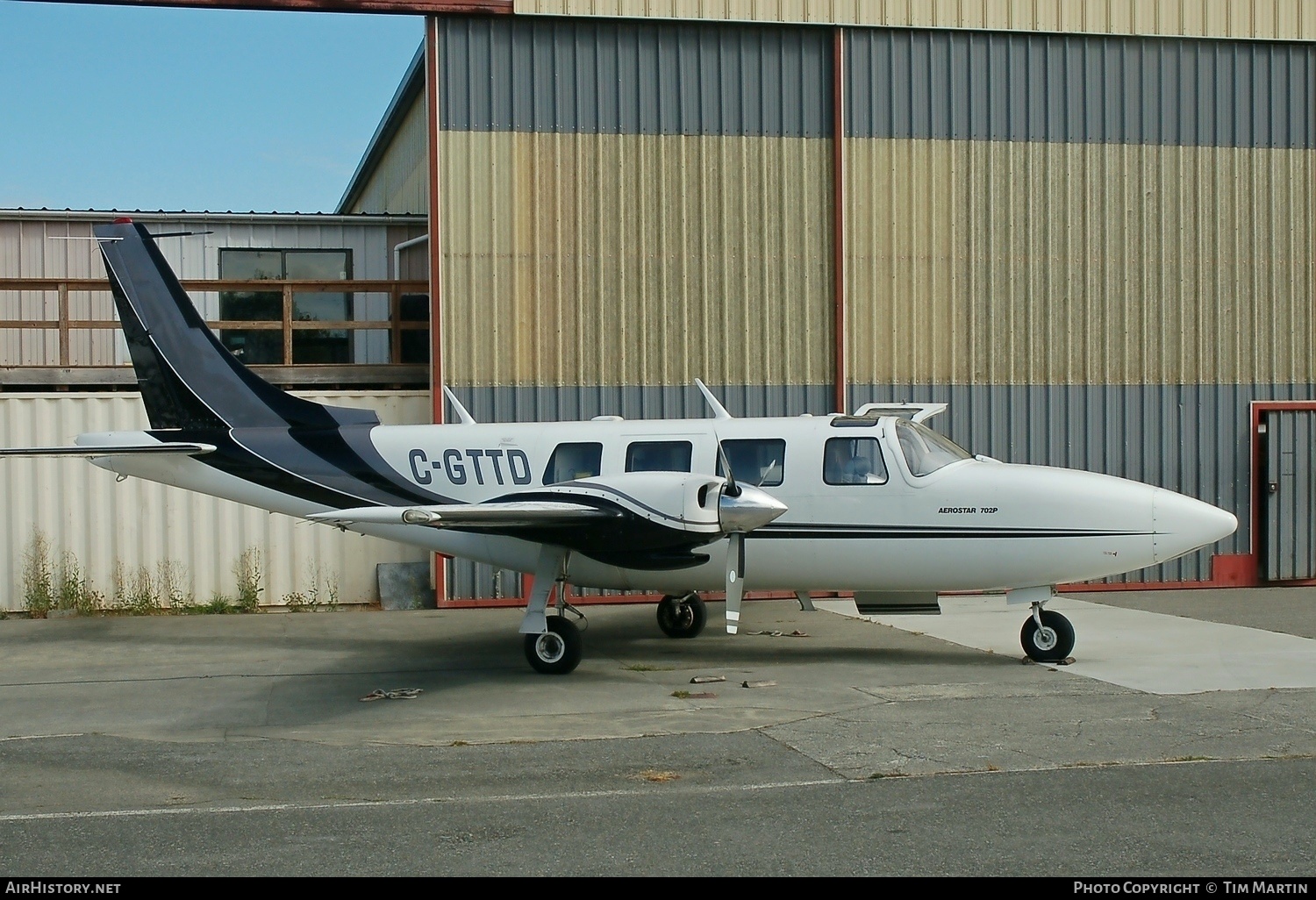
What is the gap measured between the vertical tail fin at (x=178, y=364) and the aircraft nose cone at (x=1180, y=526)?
8.12 meters

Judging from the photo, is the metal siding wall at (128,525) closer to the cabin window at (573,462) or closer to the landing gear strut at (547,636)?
the cabin window at (573,462)

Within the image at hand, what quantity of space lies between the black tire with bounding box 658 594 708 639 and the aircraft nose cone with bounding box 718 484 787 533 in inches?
140

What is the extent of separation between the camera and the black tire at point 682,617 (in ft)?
48.1

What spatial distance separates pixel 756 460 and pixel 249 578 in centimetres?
830

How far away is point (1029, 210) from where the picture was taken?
1867 centimetres

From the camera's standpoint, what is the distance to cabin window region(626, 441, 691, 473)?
1270 cm

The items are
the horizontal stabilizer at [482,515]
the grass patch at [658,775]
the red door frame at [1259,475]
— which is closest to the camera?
the grass patch at [658,775]

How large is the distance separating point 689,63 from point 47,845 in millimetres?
14249

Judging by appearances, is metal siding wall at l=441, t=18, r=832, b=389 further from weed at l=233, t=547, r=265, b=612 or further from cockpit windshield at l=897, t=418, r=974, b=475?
cockpit windshield at l=897, t=418, r=974, b=475

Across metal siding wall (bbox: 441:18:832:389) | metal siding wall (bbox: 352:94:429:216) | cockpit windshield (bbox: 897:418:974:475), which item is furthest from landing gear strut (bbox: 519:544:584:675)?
metal siding wall (bbox: 352:94:429:216)

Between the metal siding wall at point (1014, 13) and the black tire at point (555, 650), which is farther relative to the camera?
the metal siding wall at point (1014, 13)

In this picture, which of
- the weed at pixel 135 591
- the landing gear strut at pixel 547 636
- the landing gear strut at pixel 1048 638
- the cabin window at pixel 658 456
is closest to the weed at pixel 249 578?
the weed at pixel 135 591

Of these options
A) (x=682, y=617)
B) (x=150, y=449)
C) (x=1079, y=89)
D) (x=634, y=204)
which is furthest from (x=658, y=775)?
(x=1079, y=89)

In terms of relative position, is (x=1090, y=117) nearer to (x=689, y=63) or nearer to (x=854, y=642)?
(x=689, y=63)
